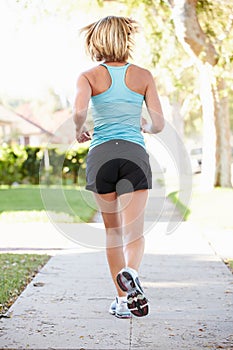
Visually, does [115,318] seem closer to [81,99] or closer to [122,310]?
[122,310]

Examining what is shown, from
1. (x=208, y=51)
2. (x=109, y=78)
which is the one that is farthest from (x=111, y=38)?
(x=208, y=51)

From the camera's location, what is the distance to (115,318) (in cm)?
475

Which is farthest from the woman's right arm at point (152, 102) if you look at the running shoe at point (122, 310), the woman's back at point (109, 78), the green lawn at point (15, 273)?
the green lawn at point (15, 273)

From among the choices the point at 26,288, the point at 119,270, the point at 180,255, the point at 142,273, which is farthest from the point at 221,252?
the point at 119,270

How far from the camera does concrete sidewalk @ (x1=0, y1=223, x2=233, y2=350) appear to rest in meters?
4.18

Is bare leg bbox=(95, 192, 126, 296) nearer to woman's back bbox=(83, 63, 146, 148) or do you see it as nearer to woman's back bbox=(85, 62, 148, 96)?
woman's back bbox=(83, 63, 146, 148)

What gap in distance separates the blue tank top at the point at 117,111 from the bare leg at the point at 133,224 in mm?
359

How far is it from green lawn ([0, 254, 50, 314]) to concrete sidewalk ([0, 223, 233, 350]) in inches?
3.7

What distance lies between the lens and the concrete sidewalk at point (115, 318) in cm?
418

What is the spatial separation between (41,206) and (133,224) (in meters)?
10.8

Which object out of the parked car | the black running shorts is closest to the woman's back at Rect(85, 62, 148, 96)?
the black running shorts

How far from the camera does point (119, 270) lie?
14.7 feet

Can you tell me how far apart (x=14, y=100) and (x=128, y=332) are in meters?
114

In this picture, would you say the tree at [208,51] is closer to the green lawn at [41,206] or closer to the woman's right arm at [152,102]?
the green lawn at [41,206]
